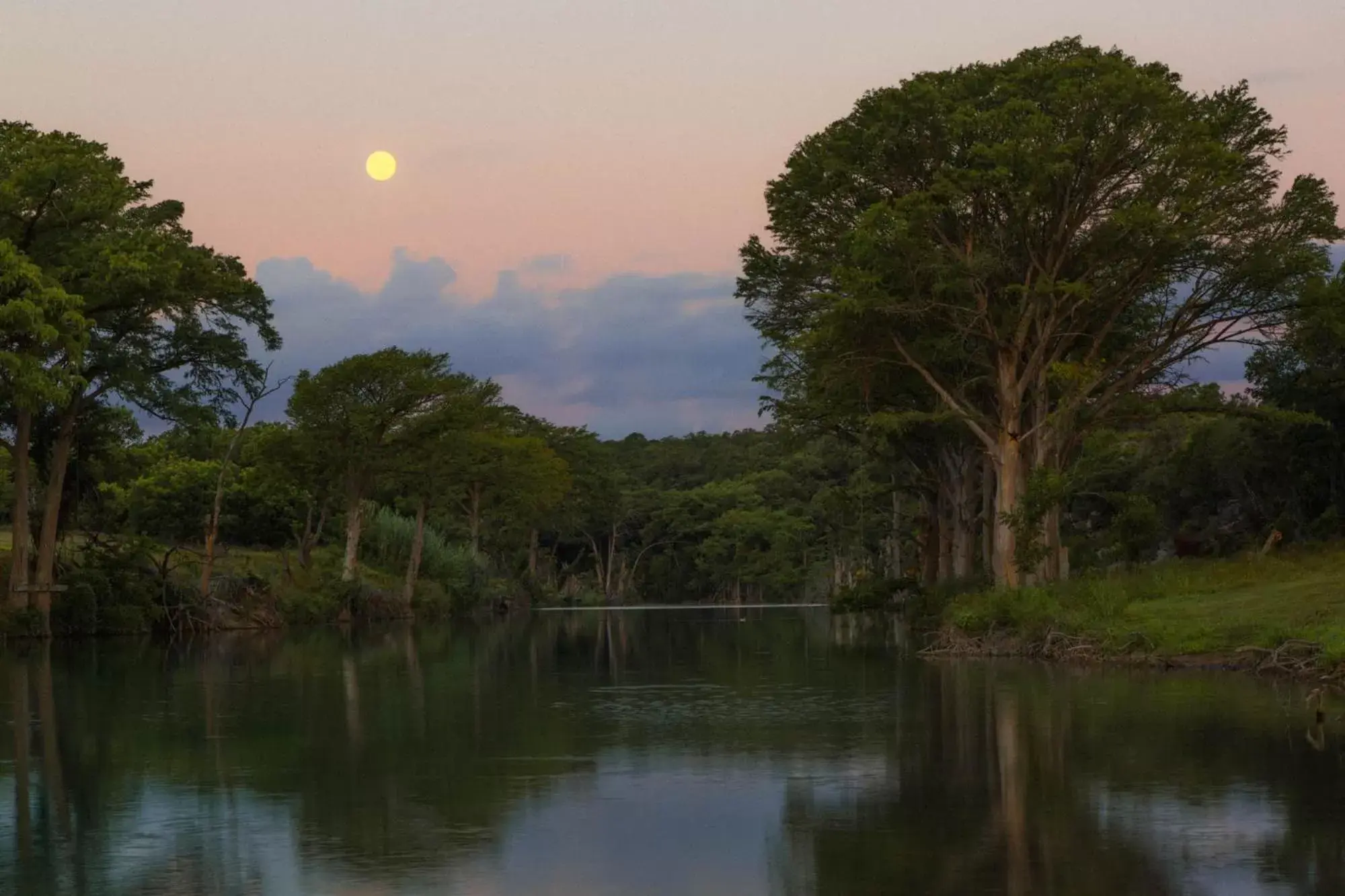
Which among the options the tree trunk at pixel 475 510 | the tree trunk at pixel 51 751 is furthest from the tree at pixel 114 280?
the tree trunk at pixel 475 510

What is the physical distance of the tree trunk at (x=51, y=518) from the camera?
50125 millimetres

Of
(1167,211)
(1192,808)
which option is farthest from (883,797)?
(1167,211)

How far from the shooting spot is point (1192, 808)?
47.3 feet

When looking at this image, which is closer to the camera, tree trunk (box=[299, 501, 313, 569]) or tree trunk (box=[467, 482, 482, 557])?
tree trunk (box=[299, 501, 313, 569])

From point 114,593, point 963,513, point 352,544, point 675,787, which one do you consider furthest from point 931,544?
point 675,787

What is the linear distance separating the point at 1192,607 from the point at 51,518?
34233mm

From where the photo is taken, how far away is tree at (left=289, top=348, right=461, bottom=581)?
76.4 meters

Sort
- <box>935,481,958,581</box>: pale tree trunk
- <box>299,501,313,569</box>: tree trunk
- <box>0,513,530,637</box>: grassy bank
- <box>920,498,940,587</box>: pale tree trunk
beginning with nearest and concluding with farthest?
<box>0,513,530,637</box>: grassy bank → <box>935,481,958,581</box>: pale tree trunk → <box>920,498,940,587</box>: pale tree trunk → <box>299,501,313,569</box>: tree trunk

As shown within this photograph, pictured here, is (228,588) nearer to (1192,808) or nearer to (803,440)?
(803,440)

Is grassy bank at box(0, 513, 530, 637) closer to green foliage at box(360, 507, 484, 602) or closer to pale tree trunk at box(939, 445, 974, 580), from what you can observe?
green foliage at box(360, 507, 484, 602)

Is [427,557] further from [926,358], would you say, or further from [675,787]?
[675,787]

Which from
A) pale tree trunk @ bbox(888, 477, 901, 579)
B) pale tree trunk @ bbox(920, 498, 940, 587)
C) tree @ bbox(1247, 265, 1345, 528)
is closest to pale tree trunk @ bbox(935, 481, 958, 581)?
pale tree trunk @ bbox(920, 498, 940, 587)

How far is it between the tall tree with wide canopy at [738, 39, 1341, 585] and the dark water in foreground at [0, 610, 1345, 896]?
44.6 ft

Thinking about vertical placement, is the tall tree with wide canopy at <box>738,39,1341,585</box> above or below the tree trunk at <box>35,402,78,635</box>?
above
